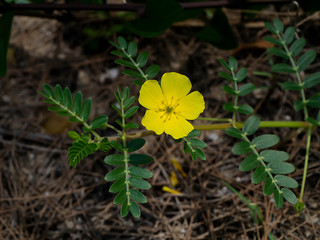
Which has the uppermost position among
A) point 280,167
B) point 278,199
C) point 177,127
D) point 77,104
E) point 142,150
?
point 77,104

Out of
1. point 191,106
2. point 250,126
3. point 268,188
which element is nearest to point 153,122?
point 191,106

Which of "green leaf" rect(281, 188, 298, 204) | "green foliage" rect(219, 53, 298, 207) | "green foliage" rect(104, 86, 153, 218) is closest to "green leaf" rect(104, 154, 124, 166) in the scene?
"green foliage" rect(104, 86, 153, 218)

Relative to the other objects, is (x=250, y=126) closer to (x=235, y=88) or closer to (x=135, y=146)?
(x=235, y=88)

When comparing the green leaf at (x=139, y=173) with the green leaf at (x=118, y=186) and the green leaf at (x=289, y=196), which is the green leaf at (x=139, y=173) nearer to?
the green leaf at (x=118, y=186)

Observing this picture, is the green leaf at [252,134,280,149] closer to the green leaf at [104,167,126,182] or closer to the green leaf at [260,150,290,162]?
the green leaf at [260,150,290,162]

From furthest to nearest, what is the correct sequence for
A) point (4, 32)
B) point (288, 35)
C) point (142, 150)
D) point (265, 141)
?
point (142, 150) → point (4, 32) → point (288, 35) → point (265, 141)

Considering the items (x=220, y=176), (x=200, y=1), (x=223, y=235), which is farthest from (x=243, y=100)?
(x=223, y=235)

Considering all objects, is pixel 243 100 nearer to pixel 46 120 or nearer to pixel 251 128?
pixel 251 128
